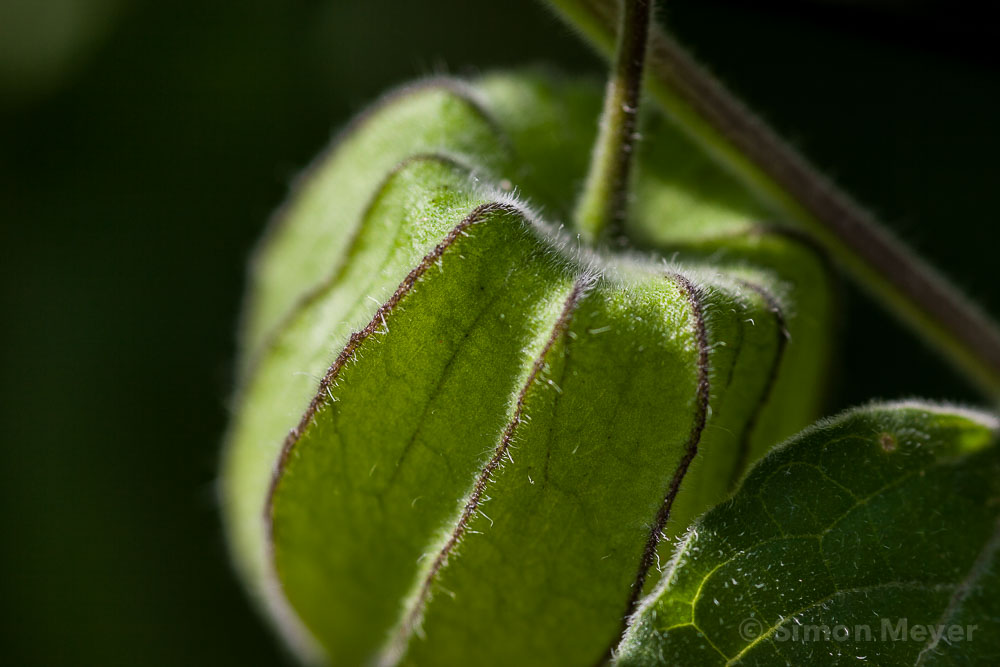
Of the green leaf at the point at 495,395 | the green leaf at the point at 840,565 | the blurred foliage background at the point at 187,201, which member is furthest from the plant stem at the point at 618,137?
the blurred foliage background at the point at 187,201

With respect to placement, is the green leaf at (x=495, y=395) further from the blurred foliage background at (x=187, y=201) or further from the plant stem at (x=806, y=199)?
the blurred foliage background at (x=187, y=201)

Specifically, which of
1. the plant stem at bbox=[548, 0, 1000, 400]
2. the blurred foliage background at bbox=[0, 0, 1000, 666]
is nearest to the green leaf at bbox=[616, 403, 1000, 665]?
the plant stem at bbox=[548, 0, 1000, 400]

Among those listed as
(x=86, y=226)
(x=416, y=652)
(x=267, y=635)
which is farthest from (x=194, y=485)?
(x=416, y=652)

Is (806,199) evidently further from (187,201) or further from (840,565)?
(187,201)

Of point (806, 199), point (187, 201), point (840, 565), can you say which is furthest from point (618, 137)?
point (187, 201)

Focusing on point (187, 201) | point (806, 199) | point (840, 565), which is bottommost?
point (187, 201)

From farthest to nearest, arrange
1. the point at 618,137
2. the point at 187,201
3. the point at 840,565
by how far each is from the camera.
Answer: the point at 187,201 → the point at 618,137 → the point at 840,565
